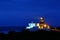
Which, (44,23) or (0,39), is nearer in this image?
(0,39)

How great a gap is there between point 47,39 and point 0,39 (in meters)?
5.88

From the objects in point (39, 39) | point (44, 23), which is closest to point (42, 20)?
point (44, 23)

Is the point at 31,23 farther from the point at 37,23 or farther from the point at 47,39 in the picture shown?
the point at 47,39

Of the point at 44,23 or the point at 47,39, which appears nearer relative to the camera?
the point at 47,39

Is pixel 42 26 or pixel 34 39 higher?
pixel 42 26

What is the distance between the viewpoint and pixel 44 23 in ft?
205

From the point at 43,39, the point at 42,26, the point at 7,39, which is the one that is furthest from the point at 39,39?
the point at 42,26

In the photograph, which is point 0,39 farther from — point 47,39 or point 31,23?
point 31,23

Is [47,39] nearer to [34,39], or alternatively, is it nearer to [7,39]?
→ [34,39]

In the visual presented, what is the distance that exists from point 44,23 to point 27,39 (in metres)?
32.4

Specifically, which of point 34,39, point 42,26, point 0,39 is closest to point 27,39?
point 34,39

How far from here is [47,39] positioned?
A: 3077 centimetres

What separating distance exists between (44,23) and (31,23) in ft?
11.6

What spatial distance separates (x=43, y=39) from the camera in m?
30.7
